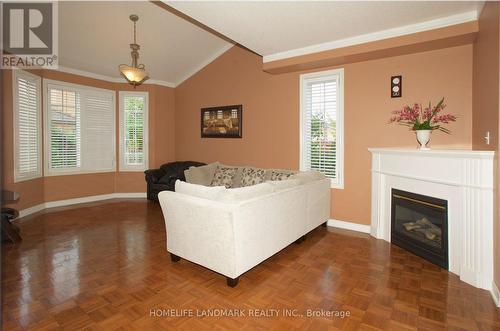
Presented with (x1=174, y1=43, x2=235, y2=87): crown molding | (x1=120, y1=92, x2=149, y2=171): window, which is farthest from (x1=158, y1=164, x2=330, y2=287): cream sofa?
(x1=120, y1=92, x2=149, y2=171): window

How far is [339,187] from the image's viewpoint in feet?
15.3

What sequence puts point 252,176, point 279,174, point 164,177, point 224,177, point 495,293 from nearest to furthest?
point 495,293
point 279,174
point 252,176
point 224,177
point 164,177

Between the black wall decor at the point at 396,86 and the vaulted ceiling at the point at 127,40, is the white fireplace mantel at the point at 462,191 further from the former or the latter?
→ the vaulted ceiling at the point at 127,40

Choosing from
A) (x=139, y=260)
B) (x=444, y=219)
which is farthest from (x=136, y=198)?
(x=444, y=219)

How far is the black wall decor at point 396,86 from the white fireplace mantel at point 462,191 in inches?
35.7

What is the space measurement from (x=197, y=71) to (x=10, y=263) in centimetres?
507

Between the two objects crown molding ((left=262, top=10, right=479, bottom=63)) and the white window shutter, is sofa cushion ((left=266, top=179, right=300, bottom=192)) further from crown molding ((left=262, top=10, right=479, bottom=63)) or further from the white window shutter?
the white window shutter

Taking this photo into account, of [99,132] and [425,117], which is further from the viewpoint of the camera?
[99,132]

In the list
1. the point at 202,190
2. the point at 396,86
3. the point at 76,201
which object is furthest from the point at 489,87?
the point at 76,201

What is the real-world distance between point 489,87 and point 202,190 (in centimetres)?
297

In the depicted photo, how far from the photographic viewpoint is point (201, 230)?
2.89 m

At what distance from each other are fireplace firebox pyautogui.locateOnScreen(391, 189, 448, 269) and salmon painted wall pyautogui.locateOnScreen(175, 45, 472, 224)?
0.65m

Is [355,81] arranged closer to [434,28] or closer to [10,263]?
[434,28]

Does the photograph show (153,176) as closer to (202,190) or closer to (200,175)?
(200,175)
